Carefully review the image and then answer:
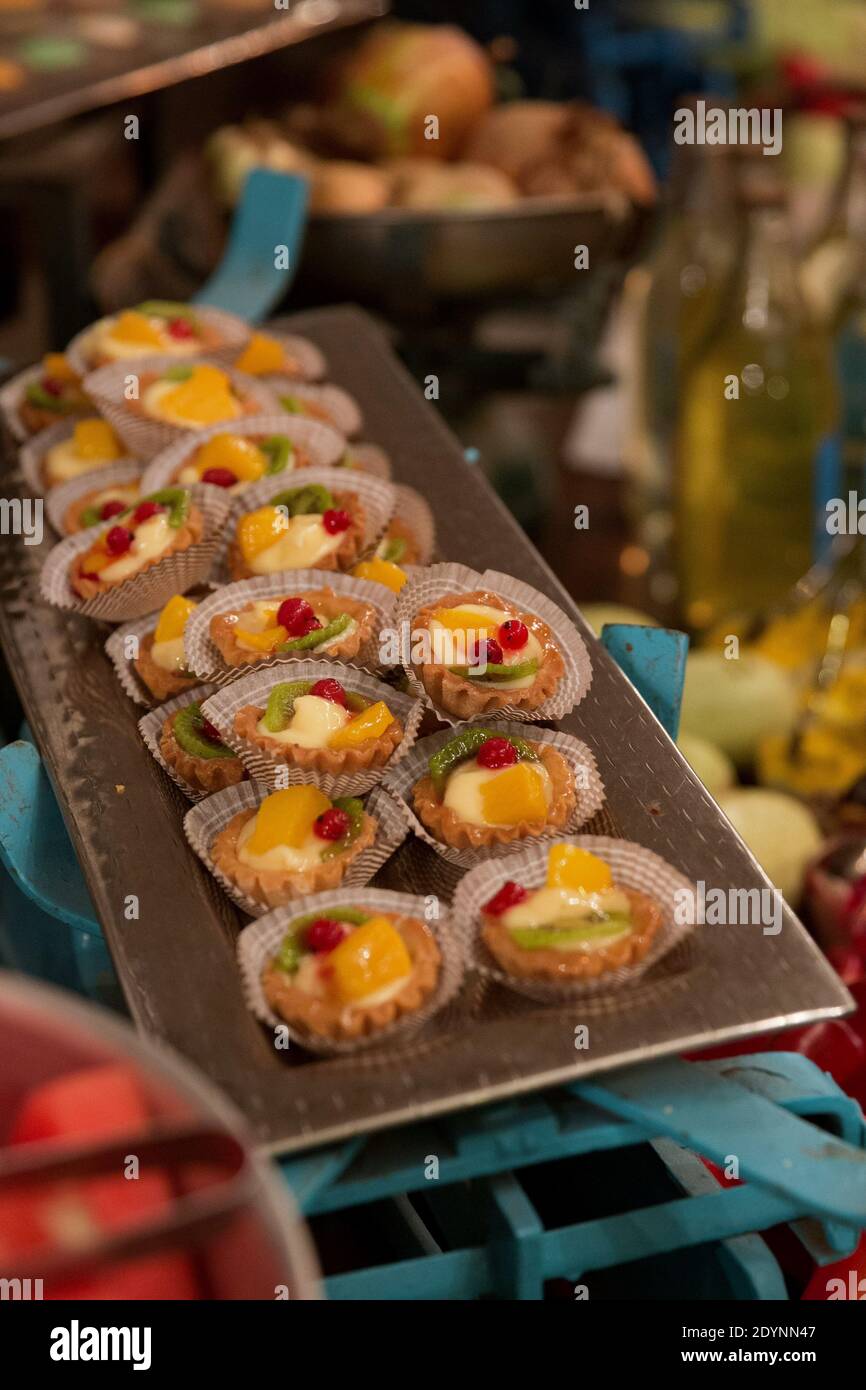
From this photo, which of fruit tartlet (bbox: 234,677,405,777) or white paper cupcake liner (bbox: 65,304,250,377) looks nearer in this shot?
fruit tartlet (bbox: 234,677,405,777)

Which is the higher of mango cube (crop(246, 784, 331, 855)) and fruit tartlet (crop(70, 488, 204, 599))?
fruit tartlet (crop(70, 488, 204, 599))

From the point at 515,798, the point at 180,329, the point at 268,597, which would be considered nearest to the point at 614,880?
the point at 515,798

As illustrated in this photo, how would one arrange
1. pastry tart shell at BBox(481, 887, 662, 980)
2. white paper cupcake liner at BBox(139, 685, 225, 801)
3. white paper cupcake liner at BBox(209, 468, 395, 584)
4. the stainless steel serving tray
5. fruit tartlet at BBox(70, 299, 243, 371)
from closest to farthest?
the stainless steel serving tray < pastry tart shell at BBox(481, 887, 662, 980) < white paper cupcake liner at BBox(139, 685, 225, 801) < white paper cupcake liner at BBox(209, 468, 395, 584) < fruit tartlet at BBox(70, 299, 243, 371)

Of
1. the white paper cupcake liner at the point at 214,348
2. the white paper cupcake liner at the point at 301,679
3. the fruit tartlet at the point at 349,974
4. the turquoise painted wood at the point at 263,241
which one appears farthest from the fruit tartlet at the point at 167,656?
the turquoise painted wood at the point at 263,241

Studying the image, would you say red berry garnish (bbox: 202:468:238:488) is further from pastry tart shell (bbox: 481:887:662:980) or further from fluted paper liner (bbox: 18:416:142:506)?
pastry tart shell (bbox: 481:887:662:980)

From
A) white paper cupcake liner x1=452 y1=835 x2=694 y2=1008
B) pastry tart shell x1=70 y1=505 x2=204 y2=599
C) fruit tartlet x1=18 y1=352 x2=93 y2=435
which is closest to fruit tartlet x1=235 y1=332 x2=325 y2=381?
fruit tartlet x1=18 y1=352 x2=93 y2=435

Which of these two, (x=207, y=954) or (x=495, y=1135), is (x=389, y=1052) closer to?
(x=495, y=1135)

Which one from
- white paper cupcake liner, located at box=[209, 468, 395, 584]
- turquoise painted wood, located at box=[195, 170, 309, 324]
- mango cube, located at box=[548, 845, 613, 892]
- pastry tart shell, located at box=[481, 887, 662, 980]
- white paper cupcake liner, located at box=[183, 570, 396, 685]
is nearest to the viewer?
pastry tart shell, located at box=[481, 887, 662, 980]

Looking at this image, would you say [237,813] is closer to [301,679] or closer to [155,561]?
[301,679]

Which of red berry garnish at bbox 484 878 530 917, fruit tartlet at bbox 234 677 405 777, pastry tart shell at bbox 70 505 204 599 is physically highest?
pastry tart shell at bbox 70 505 204 599
